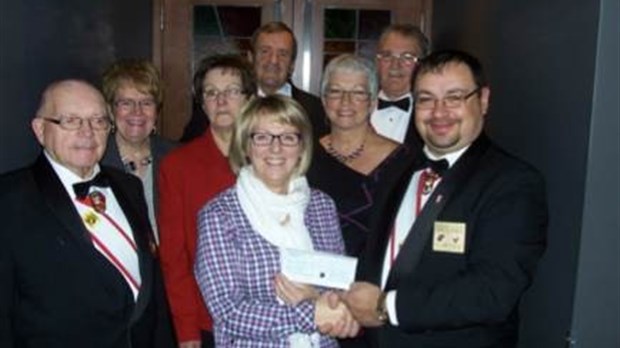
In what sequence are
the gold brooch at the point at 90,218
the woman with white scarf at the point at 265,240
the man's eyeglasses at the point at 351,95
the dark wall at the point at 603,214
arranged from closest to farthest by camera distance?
the dark wall at the point at 603,214 < the woman with white scarf at the point at 265,240 < the gold brooch at the point at 90,218 < the man's eyeglasses at the point at 351,95

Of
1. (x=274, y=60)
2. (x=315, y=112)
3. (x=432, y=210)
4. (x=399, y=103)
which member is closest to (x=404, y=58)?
(x=399, y=103)

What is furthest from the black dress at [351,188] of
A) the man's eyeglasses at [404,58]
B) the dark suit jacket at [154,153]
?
the man's eyeglasses at [404,58]

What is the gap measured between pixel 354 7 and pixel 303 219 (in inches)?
142

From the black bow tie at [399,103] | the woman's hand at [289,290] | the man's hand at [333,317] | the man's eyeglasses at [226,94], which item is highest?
the man's eyeglasses at [226,94]

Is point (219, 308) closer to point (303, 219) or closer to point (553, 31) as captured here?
point (303, 219)

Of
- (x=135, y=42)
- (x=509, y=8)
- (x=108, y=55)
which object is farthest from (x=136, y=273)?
(x=135, y=42)

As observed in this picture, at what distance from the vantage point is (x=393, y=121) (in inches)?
136

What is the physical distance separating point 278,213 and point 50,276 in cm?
68

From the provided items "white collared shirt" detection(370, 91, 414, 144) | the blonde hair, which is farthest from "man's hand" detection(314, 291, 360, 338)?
"white collared shirt" detection(370, 91, 414, 144)

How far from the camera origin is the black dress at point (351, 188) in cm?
251

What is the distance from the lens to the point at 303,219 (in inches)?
86.7

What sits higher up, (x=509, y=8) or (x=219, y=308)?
(x=509, y=8)

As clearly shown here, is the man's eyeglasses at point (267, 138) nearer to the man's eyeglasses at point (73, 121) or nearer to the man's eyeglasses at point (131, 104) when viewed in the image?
the man's eyeglasses at point (73, 121)

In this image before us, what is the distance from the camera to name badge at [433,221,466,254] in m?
1.89
